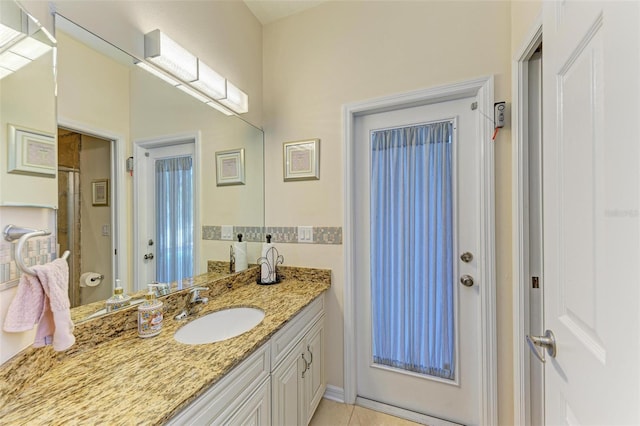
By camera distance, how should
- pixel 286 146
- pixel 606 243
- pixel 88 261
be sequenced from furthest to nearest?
pixel 286 146, pixel 88 261, pixel 606 243

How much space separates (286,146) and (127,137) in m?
0.99

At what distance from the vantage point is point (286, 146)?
1.89 meters

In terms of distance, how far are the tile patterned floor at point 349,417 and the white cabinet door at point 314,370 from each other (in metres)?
0.11

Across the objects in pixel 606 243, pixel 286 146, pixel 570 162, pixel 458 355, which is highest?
pixel 286 146

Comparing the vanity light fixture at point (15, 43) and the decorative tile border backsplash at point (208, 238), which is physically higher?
the vanity light fixture at point (15, 43)

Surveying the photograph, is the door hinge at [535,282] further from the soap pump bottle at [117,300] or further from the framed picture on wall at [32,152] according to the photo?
the framed picture on wall at [32,152]

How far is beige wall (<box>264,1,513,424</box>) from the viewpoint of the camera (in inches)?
55.1

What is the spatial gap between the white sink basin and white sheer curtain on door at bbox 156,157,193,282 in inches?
11.8

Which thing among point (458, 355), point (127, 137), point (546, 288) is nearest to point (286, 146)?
point (127, 137)

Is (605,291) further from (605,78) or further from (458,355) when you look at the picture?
(458,355)

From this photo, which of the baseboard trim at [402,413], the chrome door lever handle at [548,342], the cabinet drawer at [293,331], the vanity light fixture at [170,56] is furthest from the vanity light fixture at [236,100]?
the baseboard trim at [402,413]

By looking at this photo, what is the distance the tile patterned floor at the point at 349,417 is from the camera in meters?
1.58

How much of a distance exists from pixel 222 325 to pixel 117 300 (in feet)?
1.58

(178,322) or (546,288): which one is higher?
(546,288)
